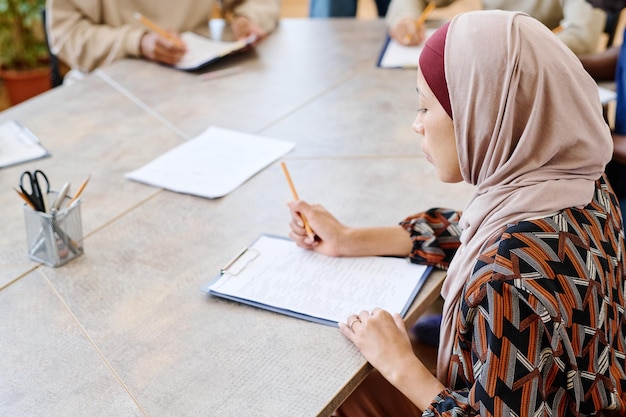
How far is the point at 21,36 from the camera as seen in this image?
4.13m

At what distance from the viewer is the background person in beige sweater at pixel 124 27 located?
2600 millimetres

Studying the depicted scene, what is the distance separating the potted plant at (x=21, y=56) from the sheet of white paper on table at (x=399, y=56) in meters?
2.24

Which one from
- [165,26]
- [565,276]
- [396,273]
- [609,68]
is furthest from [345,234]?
[165,26]

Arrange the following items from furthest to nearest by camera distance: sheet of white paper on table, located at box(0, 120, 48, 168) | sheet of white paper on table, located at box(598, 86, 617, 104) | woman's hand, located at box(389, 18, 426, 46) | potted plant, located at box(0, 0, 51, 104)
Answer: potted plant, located at box(0, 0, 51, 104) → woman's hand, located at box(389, 18, 426, 46) → sheet of white paper on table, located at box(598, 86, 617, 104) → sheet of white paper on table, located at box(0, 120, 48, 168)

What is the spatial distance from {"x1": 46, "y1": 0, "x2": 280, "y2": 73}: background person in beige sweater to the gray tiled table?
0.29 ft

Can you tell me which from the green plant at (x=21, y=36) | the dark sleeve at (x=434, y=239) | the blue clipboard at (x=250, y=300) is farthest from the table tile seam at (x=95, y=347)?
the green plant at (x=21, y=36)

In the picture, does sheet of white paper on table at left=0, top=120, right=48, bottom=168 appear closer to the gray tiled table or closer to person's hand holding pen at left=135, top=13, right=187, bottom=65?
the gray tiled table

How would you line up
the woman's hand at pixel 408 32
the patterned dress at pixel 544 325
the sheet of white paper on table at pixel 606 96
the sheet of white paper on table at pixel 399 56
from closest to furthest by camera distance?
the patterned dress at pixel 544 325
the sheet of white paper on table at pixel 606 96
the sheet of white paper on table at pixel 399 56
the woman's hand at pixel 408 32

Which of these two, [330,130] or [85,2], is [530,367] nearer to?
[330,130]

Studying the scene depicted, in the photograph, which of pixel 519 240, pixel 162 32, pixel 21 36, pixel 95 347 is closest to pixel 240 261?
pixel 95 347

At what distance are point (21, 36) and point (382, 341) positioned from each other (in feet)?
11.7

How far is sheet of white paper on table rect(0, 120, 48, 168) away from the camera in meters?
1.94

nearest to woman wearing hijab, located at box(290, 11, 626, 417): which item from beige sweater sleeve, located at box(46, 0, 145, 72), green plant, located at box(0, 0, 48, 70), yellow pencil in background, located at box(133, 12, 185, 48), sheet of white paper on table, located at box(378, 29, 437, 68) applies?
sheet of white paper on table, located at box(378, 29, 437, 68)

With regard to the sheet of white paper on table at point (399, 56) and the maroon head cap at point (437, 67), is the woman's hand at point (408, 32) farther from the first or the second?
the maroon head cap at point (437, 67)
